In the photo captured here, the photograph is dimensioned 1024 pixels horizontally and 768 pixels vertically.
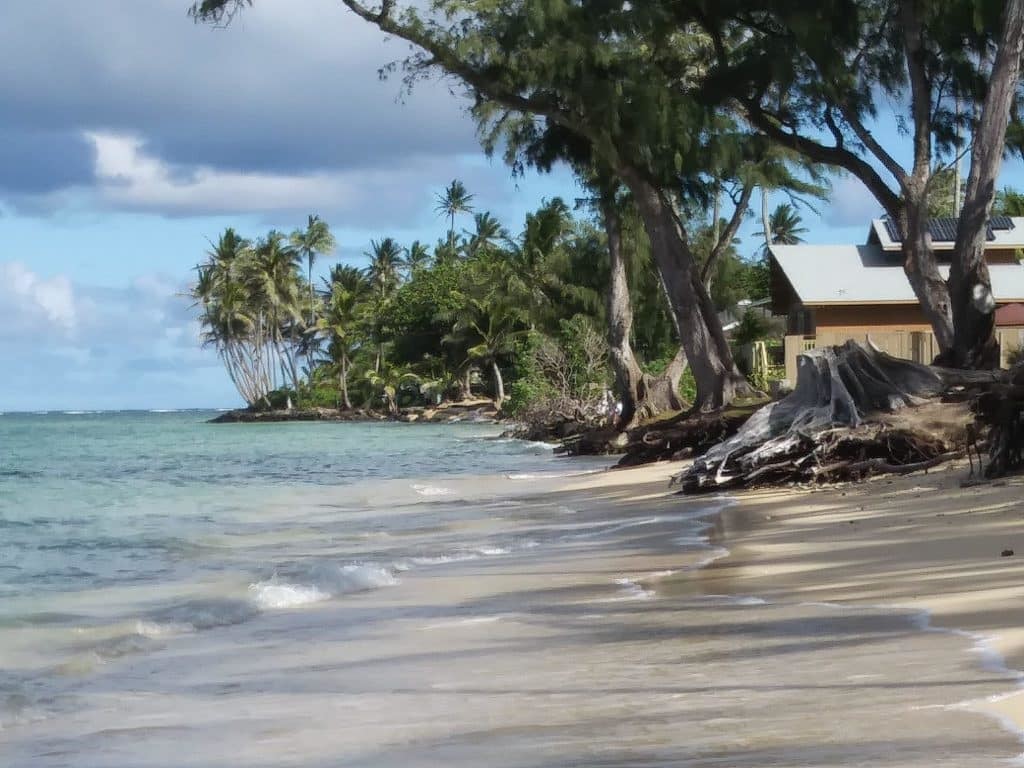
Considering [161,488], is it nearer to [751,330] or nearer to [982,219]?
[982,219]

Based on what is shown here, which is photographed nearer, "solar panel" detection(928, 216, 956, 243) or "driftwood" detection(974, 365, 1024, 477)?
"driftwood" detection(974, 365, 1024, 477)

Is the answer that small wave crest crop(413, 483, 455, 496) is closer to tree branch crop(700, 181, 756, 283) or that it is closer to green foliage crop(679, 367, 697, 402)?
tree branch crop(700, 181, 756, 283)

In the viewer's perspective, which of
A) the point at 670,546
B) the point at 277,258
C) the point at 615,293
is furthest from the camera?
the point at 277,258

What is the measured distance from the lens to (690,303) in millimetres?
25156

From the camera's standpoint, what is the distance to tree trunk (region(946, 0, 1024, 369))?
17.0m

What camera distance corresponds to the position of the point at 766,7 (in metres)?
20.7

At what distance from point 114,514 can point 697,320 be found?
38.4ft

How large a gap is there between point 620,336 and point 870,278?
31.3 ft

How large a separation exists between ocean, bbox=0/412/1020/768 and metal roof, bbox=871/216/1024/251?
26199 millimetres

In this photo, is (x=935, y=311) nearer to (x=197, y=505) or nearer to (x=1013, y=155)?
(x=1013, y=155)

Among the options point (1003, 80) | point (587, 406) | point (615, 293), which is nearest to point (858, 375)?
point (1003, 80)

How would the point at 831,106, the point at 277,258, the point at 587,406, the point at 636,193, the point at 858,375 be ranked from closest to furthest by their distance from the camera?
the point at 858,375 → the point at 831,106 → the point at 636,193 → the point at 587,406 → the point at 277,258

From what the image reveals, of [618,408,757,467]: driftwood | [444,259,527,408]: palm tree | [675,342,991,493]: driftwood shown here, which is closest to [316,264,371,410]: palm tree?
[444,259,527,408]: palm tree

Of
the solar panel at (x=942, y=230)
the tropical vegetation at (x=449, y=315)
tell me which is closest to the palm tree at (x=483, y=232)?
the tropical vegetation at (x=449, y=315)
